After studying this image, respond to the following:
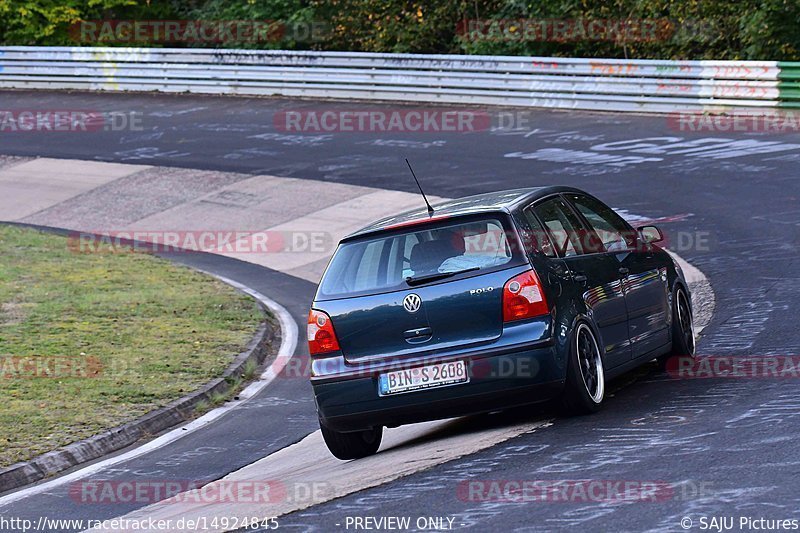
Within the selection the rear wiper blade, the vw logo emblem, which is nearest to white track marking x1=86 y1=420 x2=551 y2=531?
the vw logo emblem

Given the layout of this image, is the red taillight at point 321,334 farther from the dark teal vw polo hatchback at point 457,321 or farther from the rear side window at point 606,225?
the rear side window at point 606,225

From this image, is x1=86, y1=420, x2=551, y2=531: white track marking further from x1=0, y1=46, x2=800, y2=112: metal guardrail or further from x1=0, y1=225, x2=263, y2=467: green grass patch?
x1=0, y1=46, x2=800, y2=112: metal guardrail

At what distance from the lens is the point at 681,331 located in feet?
32.8

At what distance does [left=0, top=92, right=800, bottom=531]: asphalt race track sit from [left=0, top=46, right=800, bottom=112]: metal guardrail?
2.26 feet

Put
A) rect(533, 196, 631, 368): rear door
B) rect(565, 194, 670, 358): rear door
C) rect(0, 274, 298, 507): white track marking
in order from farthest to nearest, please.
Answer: rect(565, 194, 670, 358): rear door, rect(0, 274, 298, 507): white track marking, rect(533, 196, 631, 368): rear door

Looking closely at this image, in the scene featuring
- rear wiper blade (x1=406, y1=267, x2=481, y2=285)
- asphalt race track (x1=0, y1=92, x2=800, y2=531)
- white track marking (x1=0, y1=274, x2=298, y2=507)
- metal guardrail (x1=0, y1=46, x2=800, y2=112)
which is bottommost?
white track marking (x1=0, y1=274, x2=298, y2=507)

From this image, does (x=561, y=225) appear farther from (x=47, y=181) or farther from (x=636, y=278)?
(x=47, y=181)

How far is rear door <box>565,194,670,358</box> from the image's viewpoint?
9266mm

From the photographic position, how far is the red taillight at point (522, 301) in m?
8.09

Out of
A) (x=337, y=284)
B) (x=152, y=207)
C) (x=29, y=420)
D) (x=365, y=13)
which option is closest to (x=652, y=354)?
(x=337, y=284)

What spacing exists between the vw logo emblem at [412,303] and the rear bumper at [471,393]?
0.45 meters

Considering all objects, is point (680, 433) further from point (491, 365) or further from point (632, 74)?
point (632, 74)

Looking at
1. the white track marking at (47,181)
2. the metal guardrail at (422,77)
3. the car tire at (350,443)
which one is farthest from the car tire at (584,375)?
the metal guardrail at (422,77)

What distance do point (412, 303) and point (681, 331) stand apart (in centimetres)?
279
